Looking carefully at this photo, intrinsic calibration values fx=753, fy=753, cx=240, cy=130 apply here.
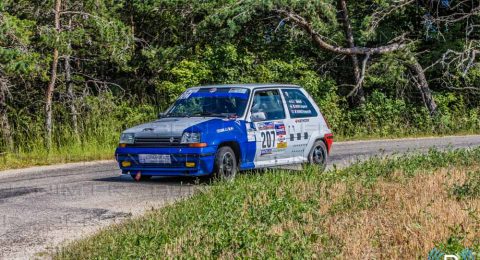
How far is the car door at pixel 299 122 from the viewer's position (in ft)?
44.8

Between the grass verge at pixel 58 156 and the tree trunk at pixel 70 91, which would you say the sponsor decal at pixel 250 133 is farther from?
the tree trunk at pixel 70 91

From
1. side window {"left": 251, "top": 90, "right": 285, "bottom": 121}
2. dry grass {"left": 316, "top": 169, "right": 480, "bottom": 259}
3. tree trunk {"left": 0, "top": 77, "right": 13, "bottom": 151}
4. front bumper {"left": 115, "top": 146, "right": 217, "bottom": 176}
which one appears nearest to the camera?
dry grass {"left": 316, "top": 169, "right": 480, "bottom": 259}

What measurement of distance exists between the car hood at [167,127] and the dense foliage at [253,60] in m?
8.65

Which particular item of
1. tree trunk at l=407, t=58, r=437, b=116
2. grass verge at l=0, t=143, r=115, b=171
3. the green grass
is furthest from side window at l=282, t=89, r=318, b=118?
tree trunk at l=407, t=58, r=437, b=116

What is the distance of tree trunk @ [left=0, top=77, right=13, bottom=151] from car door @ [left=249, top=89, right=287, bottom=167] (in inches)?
343

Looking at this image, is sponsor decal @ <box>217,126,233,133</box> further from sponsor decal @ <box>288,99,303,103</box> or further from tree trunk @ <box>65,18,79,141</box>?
tree trunk @ <box>65,18,79,141</box>

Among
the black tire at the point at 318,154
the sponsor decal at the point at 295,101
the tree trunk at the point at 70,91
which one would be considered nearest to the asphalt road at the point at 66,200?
the black tire at the point at 318,154

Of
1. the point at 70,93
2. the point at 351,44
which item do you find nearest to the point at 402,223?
the point at 70,93

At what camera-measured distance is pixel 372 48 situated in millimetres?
26969

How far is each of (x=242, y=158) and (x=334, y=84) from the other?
14819mm

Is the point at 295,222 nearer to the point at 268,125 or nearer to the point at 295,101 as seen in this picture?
the point at 268,125

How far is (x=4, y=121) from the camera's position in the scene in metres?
21.4

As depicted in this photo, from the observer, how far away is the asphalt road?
331 inches

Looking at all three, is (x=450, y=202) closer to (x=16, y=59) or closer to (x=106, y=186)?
(x=106, y=186)
